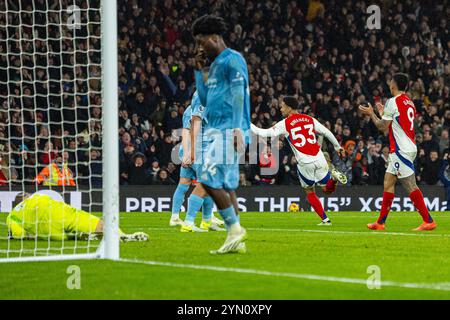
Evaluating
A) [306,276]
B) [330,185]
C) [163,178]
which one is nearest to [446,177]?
[163,178]

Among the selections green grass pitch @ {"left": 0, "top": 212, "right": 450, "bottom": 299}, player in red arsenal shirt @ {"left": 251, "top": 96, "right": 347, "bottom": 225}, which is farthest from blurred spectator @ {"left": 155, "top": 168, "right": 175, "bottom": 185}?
green grass pitch @ {"left": 0, "top": 212, "right": 450, "bottom": 299}

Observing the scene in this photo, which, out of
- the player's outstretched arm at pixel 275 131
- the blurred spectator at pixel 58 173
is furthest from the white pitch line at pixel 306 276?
the blurred spectator at pixel 58 173

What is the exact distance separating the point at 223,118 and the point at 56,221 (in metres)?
2.80

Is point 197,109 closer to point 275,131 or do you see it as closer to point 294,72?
point 275,131

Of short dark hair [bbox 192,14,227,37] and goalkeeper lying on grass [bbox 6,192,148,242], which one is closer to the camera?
short dark hair [bbox 192,14,227,37]

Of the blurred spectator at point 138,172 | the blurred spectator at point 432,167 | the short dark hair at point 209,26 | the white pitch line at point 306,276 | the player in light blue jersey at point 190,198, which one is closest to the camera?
the white pitch line at point 306,276

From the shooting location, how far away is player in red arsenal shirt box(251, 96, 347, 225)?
646 inches

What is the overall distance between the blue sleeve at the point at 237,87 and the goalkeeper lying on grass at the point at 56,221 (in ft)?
8.73

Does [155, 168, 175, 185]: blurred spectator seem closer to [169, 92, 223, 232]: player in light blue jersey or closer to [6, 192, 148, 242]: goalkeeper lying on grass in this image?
[169, 92, 223, 232]: player in light blue jersey

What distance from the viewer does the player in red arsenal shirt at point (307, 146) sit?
16.4 m

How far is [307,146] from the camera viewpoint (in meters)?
16.8

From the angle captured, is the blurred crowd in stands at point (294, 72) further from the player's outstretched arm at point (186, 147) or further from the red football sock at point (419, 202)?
the red football sock at point (419, 202)

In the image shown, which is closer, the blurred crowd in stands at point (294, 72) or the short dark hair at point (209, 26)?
the short dark hair at point (209, 26)

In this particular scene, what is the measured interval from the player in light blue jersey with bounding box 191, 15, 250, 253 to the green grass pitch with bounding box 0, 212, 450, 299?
22.9 inches
